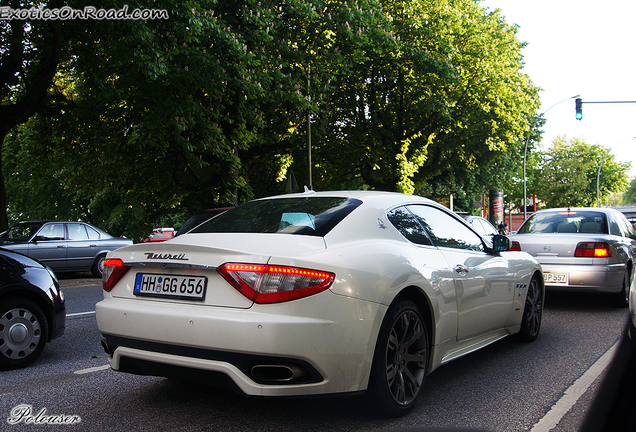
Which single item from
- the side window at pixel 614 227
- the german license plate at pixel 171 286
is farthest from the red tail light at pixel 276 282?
the side window at pixel 614 227

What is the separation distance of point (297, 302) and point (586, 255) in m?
6.25

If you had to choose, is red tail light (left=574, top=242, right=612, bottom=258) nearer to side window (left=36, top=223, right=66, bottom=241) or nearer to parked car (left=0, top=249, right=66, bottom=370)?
parked car (left=0, top=249, right=66, bottom=370)

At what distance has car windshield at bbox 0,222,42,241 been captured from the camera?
13.9 metres

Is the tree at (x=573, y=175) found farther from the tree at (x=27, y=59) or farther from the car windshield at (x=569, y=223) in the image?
the tree at (x=27, y=59)

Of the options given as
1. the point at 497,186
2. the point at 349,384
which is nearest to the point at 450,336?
the point at 349,384

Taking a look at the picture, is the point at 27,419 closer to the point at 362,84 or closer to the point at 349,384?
the point at 349,384

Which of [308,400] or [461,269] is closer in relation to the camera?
[308,400]

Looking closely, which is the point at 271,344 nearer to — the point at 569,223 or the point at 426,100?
the point at 569,223

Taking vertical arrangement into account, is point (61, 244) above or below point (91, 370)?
above

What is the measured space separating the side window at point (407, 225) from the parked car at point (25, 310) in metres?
3.27

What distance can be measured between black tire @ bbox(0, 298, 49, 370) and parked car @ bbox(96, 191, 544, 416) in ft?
5.82

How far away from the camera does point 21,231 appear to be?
46.6 feet

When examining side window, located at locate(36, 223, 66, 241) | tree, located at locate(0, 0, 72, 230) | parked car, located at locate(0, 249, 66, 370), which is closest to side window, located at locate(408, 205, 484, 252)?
parked car, located at locate(0, 249, 66, 370)

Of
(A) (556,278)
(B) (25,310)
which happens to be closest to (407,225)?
(B) (25,310)
